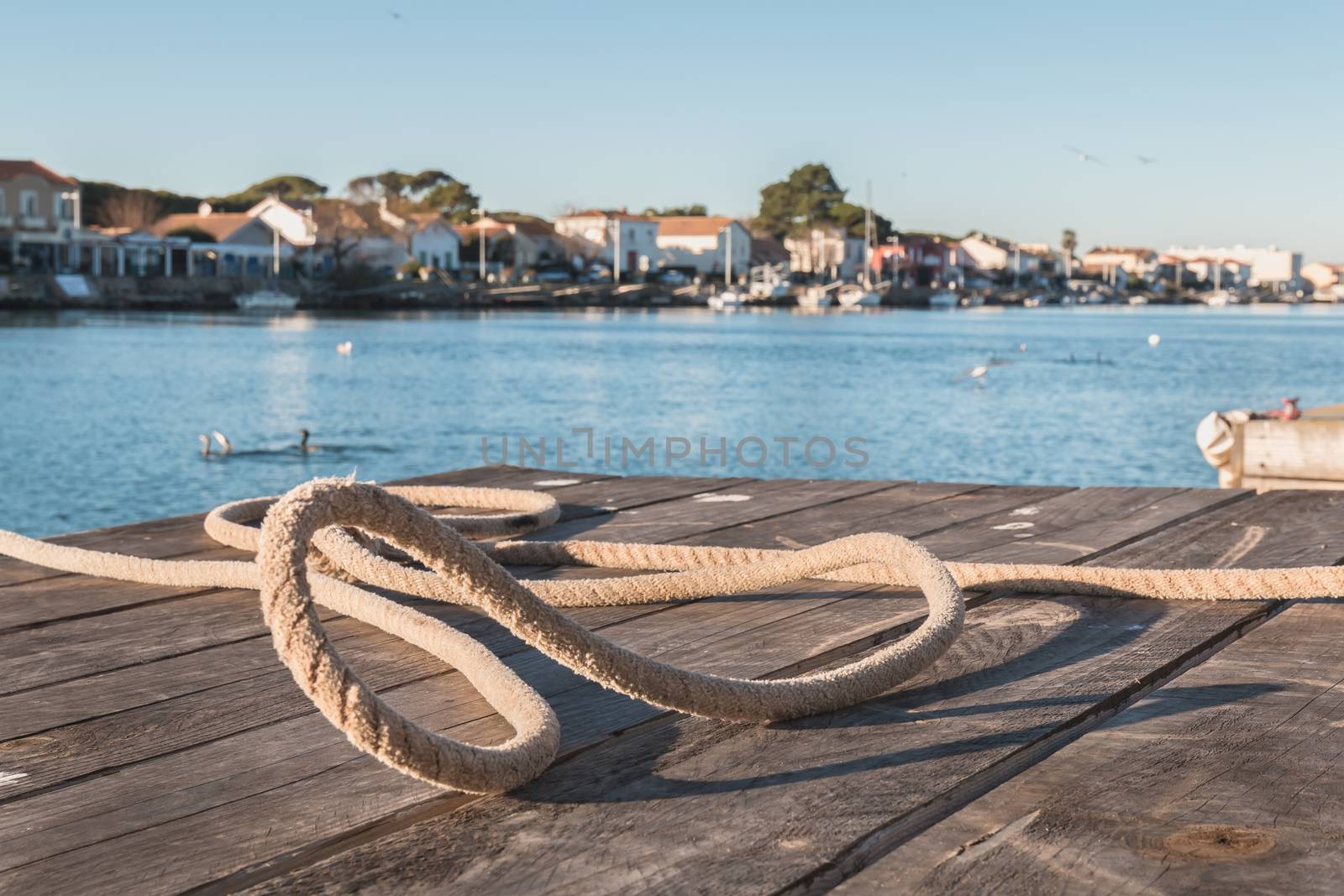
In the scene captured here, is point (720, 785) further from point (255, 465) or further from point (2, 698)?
point (255, 465)

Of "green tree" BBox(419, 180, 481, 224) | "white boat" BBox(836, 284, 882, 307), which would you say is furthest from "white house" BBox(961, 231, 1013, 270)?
"green tree" BBox(419, 180, 481, 224)

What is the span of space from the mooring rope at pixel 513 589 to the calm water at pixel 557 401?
715 inches

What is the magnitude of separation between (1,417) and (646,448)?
59.3ft

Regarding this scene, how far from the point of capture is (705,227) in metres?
132

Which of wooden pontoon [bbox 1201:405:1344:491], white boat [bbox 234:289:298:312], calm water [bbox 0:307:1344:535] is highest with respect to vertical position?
white boat [bbox 234:289:298:312]

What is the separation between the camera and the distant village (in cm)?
8925

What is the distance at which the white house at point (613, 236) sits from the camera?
129 m

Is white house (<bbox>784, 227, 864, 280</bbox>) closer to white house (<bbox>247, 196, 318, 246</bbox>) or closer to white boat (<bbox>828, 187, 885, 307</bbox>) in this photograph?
white boat (<bbox>828, 187, 885, 307</bbox>)

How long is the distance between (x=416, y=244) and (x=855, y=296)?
44.7 meters

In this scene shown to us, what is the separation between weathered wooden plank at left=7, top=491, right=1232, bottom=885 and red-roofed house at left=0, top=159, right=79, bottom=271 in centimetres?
9080

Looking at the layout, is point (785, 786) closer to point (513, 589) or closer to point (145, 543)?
point (513, 589)

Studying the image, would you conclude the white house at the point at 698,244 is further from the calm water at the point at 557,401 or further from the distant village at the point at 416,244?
the calm water at the point at 557,401

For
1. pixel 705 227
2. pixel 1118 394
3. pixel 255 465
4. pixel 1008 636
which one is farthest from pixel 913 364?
pixel 705 227

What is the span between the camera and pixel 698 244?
13388 cm
